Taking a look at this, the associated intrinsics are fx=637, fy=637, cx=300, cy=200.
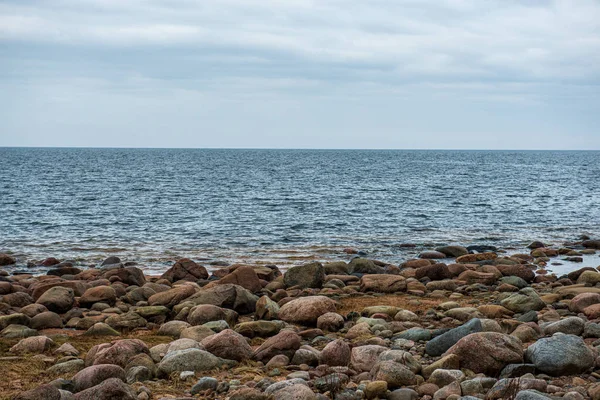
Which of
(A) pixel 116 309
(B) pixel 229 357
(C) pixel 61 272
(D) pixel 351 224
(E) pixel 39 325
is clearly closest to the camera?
(B) pixel 229 357

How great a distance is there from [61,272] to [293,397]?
12517 millimetres

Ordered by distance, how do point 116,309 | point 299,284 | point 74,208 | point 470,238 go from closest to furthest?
point 116,309, point 299,284, point 470,238, point 74,208

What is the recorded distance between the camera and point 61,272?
58.3 ft

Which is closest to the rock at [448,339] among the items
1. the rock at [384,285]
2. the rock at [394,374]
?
the rock at [394,374]

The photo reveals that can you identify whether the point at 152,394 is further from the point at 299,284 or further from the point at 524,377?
the point at 299,284

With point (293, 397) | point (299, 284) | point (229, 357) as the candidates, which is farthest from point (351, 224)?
point (293, 397)

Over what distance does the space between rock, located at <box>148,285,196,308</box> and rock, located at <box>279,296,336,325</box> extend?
2.26m

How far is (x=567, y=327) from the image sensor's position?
10.2 meters

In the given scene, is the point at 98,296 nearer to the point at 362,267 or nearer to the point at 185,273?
the point at 185,273

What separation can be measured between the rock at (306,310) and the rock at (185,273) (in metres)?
5.23

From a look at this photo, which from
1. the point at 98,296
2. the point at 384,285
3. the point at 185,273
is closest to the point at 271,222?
the point at 185,273

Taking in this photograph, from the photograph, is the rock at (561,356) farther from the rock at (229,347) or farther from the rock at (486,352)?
the rock at (229,347)

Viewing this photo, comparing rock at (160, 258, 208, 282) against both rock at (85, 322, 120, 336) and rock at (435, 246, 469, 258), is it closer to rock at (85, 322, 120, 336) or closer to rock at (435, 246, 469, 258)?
rock at (85, 322, 120, 336)

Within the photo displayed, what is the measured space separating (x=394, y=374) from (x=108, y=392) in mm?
3393
